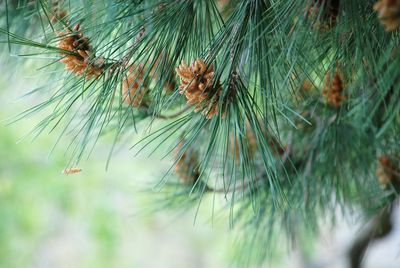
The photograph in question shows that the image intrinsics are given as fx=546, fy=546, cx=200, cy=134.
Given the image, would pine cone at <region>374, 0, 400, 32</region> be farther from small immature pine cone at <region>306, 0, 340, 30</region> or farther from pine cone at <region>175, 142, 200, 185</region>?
pine cone at <region>175, 142, 200, 185</region>

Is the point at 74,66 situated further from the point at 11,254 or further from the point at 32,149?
the point at 11,254

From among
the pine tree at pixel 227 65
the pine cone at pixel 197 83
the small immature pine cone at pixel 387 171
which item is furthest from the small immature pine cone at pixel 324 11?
the small immature pine cone at pixel 387 171

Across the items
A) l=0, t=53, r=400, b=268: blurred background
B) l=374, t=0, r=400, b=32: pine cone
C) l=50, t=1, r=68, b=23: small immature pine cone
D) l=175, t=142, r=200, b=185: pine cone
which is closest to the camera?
l=374, t=0, r=400, b=32: pine cone

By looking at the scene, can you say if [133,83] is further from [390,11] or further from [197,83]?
[390,11]

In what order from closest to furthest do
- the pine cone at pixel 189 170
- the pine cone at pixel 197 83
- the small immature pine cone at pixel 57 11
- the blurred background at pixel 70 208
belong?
the pine cone at pixel 197 83
the small immature pine cone at pixel 57 11
the pine cone at pixel 189 170
the blurred background at pixel 70 208

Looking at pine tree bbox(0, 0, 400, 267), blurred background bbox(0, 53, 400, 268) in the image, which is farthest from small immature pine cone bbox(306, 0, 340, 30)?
blurred background bbox(0, 53, 400, 268)

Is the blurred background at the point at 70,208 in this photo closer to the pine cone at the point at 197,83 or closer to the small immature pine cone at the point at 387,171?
the small immature pine cone at the point at 387,171

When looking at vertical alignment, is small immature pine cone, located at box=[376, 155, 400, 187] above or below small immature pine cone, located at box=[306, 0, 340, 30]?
below

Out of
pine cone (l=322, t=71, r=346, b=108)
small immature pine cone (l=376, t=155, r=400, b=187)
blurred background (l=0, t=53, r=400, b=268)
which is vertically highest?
pine cone (l=322, t=71, r=346, b=108)
